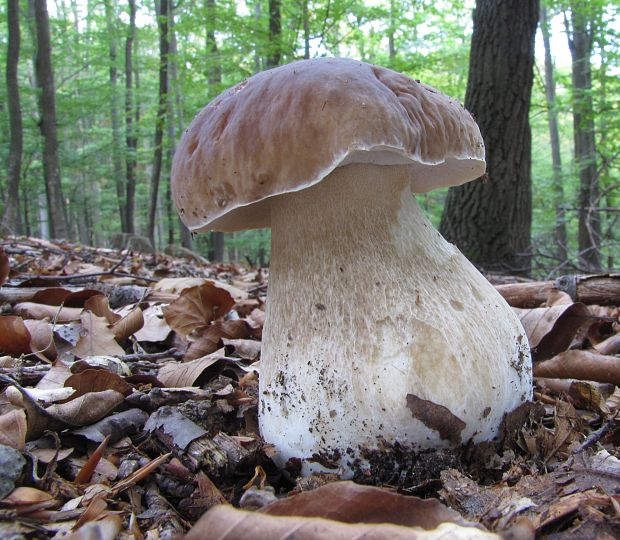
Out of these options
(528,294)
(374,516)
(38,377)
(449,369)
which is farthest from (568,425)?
(38,377)

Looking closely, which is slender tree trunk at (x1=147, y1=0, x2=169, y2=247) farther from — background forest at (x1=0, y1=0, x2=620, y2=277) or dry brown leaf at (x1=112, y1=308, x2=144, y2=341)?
dry brown leaf at (x1=112, y1=308, x2=144, y2=341)

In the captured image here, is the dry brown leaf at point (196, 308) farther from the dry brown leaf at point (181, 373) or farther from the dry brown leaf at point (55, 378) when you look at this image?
the dry brown leaf at point (55, 378)

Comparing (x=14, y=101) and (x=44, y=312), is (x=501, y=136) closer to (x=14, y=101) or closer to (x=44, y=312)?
(x=44, y=312)

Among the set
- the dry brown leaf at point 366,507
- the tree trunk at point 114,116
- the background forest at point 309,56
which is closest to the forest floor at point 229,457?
the dry brown leaf at point 366,507

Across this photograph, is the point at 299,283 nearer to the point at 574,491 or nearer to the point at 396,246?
the point at 396,246

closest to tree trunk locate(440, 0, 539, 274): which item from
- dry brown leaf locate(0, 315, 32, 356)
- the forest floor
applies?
the forest floor
